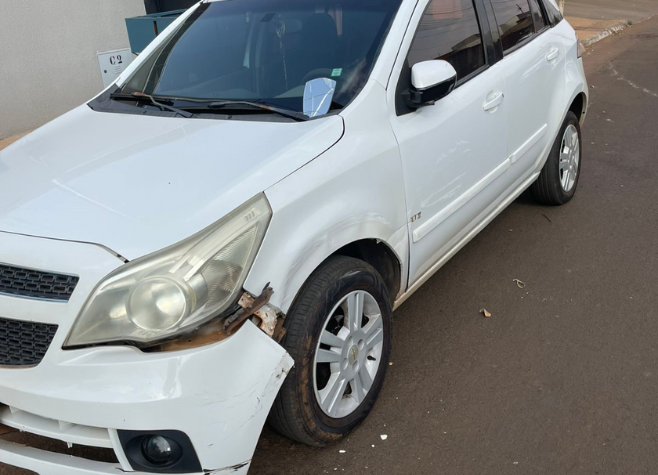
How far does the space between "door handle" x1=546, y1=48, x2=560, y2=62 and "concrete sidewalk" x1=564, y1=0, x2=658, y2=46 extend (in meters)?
9.29

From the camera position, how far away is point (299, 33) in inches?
127

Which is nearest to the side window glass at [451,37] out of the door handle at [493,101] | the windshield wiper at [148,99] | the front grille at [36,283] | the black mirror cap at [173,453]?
the door handle at [493,101]

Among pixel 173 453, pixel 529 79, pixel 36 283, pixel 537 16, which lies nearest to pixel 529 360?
pixel 529 79

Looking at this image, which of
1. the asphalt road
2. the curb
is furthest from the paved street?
the curb

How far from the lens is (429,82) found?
2.81 m

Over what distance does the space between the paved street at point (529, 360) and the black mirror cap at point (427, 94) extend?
1268mm

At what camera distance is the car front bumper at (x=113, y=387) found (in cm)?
195

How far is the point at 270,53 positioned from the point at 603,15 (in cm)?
1577

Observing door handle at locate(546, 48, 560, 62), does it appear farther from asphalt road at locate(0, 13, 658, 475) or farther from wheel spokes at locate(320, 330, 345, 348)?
wheel spokes at locate(320, 330, 345, 348)

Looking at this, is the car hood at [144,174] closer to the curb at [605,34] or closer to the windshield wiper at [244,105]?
the windshield wiper at [244,105]

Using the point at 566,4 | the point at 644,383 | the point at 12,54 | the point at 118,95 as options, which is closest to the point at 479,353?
the point at 644,383

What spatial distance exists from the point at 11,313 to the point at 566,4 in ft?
63.3

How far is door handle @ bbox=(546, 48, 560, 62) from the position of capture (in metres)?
4.24

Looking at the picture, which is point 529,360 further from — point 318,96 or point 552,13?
point 552,13
